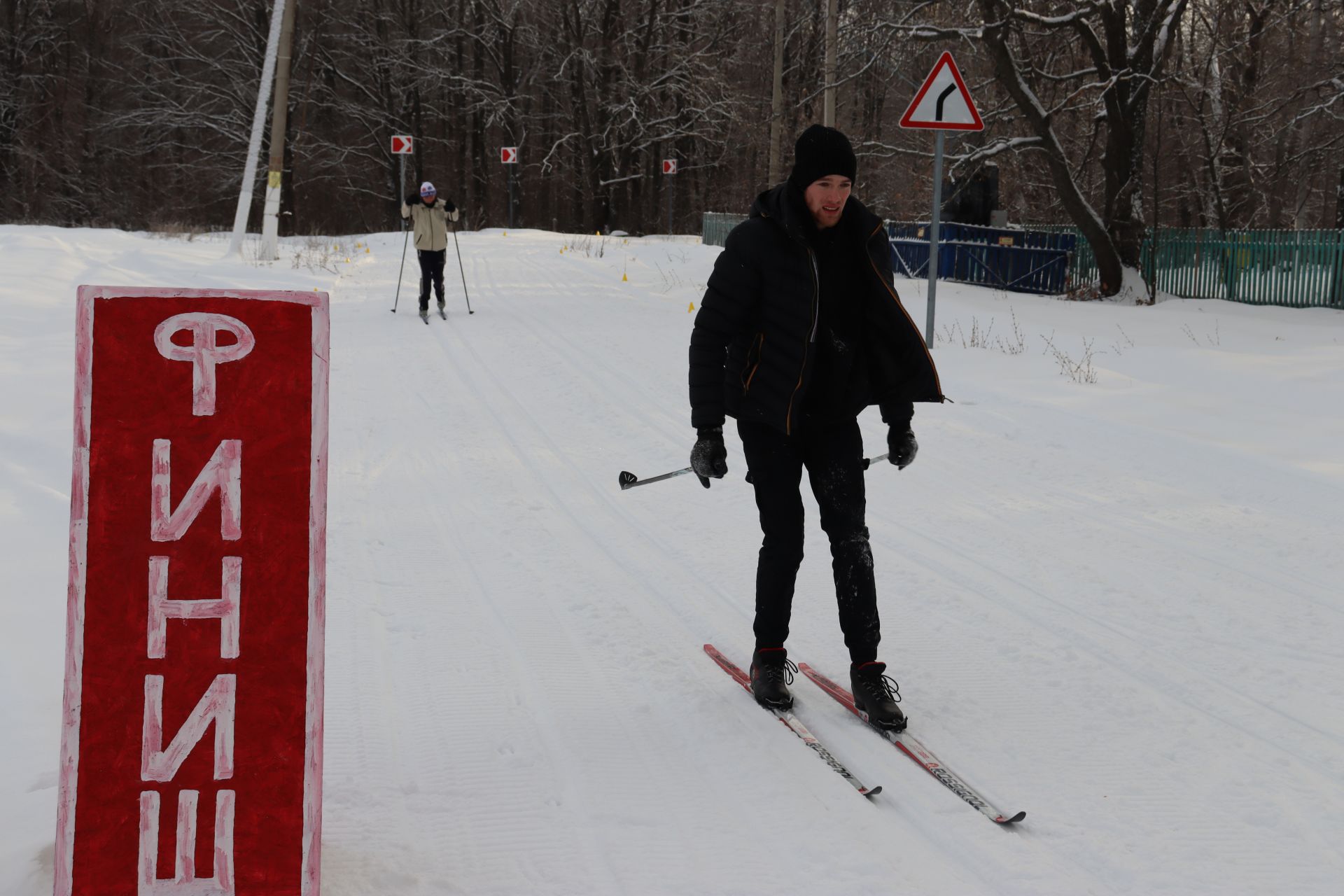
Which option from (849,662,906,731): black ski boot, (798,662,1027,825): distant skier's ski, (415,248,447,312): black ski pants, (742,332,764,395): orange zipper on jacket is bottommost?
(798,662,1027,825): distant skier's ski

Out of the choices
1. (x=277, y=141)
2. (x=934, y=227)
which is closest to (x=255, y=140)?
(x=277, y=141)

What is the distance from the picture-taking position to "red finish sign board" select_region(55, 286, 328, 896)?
2.48 m

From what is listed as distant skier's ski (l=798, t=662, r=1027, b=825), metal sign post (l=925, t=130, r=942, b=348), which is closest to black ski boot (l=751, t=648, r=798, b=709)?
distant skier's ski (l=798, t=662, r=1027, b=825)

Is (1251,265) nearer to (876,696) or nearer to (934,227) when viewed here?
(934,227)

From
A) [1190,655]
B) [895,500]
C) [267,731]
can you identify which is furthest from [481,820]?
[895,500]

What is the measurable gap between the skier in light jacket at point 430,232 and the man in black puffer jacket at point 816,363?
11273 mm

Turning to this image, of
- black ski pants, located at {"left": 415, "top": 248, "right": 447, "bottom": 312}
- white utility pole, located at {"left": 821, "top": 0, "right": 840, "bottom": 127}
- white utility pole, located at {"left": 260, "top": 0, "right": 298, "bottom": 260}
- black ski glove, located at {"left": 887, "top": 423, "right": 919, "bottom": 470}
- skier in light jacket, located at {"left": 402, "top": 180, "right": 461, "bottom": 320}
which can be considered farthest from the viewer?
white utility pole, located at {"left": 821, "top": 0, "right": 840, "bottom": 127}

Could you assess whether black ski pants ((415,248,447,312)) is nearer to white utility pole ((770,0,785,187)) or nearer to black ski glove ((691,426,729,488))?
black ski glove ((691,426,729,488))

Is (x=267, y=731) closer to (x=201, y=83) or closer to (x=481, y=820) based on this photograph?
(x=481, y=820)

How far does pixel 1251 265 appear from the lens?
1873 cm

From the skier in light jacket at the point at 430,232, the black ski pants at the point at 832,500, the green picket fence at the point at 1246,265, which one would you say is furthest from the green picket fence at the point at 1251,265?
the black ski pants at the point at 832,500

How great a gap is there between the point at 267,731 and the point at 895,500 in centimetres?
502

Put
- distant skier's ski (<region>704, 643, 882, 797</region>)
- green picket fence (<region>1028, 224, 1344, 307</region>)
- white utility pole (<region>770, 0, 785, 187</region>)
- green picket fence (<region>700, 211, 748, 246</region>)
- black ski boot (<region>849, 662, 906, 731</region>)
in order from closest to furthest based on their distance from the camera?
1. distant skier's ski (<region>704, 643, 882, 797</region>)
2. black ski boot (<region>849, 662, 906, 731</region>)
3. green picket fence (<region>1028, 224, 1344, 307</region>)
4. white utility pole (<region>770, 0, 785, 187</region>)
5. green picket fence (<region>700, 211, 748, 246</region>)

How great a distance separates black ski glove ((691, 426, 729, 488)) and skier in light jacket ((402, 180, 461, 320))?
11230 millimetres
